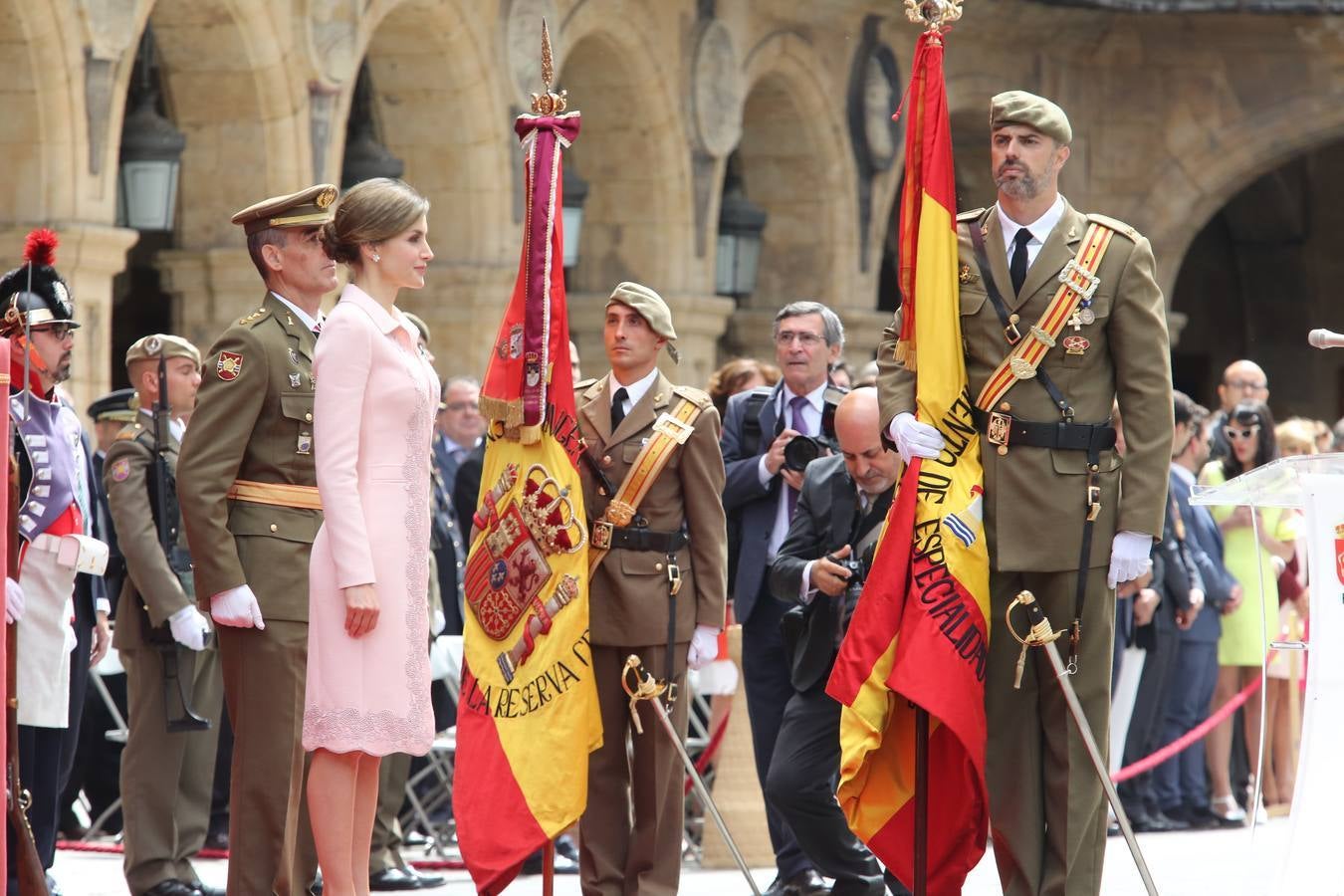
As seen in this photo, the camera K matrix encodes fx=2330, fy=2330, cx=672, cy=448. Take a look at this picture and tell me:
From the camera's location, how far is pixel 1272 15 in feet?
67.3

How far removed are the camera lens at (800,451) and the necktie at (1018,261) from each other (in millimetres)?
1835

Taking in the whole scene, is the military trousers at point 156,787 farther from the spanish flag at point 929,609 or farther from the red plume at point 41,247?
the spanish flag at point 929,609

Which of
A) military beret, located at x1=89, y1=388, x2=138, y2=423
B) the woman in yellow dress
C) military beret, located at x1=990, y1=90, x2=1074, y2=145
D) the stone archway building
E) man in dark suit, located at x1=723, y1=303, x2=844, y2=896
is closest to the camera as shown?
military beret, located at x1=990, y1=90, x2=1074, y2=145

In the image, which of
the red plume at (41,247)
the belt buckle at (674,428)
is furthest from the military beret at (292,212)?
the belt buckle at (674,428)

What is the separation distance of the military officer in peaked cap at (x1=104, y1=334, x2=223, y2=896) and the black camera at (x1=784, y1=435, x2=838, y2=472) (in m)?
1.88

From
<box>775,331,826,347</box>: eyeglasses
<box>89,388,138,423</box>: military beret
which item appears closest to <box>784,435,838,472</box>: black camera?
<box>775,331,826,347</box>: eyeglasses

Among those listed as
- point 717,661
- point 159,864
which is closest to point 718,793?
point 717,661

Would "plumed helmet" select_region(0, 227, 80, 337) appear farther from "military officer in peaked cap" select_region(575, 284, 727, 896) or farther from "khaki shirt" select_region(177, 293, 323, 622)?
"military officer in peaked cap" select_region(575, 284, 727, 896)

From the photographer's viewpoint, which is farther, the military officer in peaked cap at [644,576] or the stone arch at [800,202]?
the stone arch at [800,202]

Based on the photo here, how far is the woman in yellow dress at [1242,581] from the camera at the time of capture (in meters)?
10.6

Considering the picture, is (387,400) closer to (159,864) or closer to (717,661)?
(159,864)

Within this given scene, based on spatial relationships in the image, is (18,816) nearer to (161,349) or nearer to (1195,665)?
(161,349)

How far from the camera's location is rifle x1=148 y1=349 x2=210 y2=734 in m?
7.27

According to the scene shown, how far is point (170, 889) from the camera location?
7.20 meters
